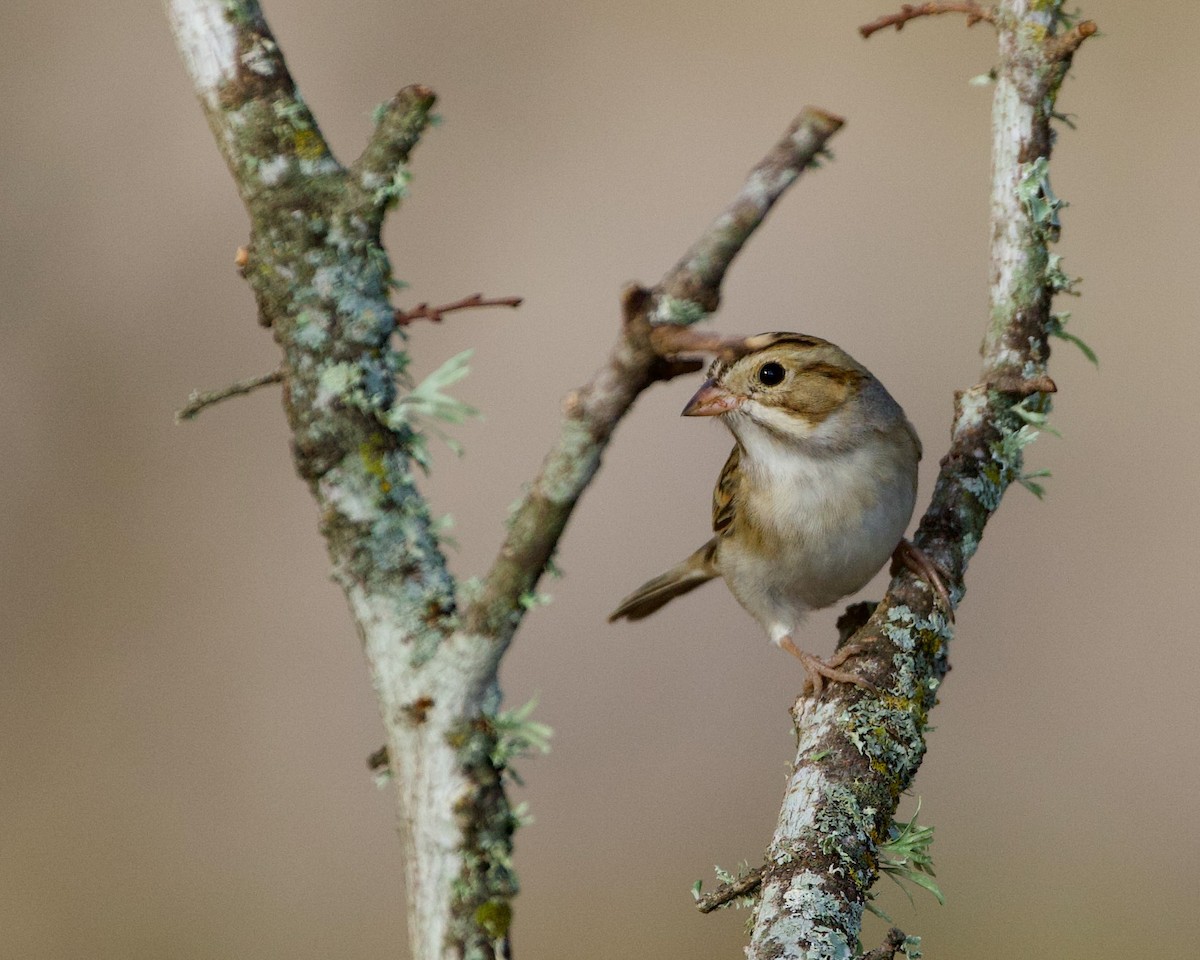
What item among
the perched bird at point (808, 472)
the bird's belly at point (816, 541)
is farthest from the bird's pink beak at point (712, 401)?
the bird's belly at point (816, 541)

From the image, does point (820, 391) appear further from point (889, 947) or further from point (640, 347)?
point (640, 347)

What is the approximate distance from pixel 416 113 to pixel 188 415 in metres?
0.60

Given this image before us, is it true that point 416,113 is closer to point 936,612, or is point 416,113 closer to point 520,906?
point 936,612

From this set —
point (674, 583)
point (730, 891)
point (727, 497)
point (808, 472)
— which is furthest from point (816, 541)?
point (730, 891)

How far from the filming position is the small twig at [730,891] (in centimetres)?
220

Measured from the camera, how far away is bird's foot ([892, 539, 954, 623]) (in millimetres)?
2932

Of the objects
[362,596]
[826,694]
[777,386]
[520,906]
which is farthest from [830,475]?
[520,906]

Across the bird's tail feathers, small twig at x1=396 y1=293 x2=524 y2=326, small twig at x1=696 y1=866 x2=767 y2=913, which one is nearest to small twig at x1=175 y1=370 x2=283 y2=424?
small twig at x1=396 y1=293 x2=524 y2=326

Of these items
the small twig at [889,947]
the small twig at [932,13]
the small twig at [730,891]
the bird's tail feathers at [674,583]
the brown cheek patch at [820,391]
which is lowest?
the small twig at [889,947]

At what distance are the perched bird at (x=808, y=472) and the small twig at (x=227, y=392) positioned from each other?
1559 mm

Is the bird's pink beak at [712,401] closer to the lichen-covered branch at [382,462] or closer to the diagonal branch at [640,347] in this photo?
the lichen-covered branch at [382,462]

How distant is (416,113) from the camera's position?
188cm

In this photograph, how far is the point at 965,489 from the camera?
315cm

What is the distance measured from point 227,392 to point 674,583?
2.52m
